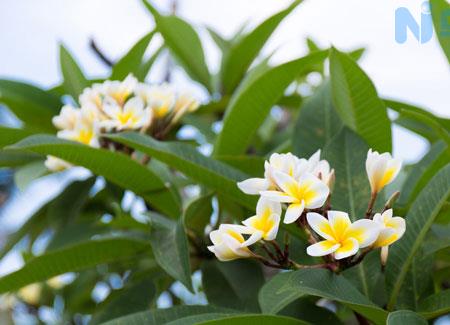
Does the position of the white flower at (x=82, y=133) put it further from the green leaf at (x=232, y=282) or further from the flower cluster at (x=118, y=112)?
the green leaf at (x=232, y=282)

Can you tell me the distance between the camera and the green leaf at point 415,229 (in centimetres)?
82

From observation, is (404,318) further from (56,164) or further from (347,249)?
(56,164)

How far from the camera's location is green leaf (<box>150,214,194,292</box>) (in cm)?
89

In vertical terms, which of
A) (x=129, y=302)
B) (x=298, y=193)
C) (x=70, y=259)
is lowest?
(x=129, y=302)

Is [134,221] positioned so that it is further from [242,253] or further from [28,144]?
[242,253]

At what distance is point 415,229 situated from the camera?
2.74 feet

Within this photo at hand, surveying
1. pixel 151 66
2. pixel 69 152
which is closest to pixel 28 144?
pixel 69 152

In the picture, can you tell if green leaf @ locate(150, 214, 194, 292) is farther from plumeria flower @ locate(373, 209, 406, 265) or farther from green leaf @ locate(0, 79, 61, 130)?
green leaf @ locate(0, 79, 61, 130)

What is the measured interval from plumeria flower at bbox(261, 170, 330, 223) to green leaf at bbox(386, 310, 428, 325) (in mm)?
137

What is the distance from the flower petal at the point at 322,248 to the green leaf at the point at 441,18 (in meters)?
0.42

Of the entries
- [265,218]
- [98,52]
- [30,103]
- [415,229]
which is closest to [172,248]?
[265,218]

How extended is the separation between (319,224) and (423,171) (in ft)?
1.15

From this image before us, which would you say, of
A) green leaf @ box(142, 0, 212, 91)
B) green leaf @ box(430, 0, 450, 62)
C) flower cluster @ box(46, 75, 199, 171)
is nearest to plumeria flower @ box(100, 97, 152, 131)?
flower cluster @ box(46, 75, 199, 171)

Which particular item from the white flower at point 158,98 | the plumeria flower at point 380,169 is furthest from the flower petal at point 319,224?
the white flower at point 158,98
